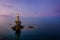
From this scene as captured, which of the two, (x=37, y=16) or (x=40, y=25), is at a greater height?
(x=37, y=16)

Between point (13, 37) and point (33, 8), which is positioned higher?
point (33, 8)

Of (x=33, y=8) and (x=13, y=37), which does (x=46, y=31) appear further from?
(x=13, y=37)

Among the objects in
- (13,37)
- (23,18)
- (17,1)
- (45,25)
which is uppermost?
(17,1)

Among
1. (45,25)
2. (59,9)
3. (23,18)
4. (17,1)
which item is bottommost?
(45,25)

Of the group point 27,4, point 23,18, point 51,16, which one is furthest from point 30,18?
point 51,16

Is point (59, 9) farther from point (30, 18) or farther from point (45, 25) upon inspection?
point (30, 18)

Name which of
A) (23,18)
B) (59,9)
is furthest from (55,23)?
(23,18)

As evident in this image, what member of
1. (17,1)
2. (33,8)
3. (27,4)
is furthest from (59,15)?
(17,1)
